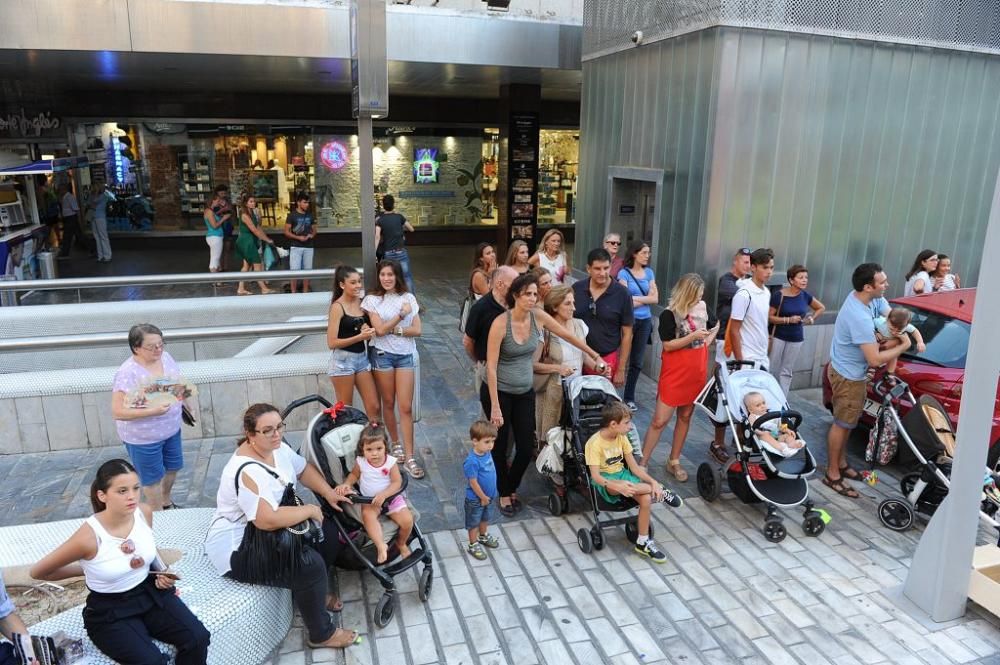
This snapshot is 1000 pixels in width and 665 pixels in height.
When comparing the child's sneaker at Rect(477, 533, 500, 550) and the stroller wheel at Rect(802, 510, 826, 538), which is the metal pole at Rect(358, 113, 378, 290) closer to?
the child's sneaker at Rect(477, 533, 500, 550)

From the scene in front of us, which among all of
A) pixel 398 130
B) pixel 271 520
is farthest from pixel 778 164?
A: pixel 398 130

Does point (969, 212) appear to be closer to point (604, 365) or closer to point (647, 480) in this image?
point (604, 365)

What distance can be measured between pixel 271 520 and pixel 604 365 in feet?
9.72

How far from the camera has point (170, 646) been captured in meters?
3.23

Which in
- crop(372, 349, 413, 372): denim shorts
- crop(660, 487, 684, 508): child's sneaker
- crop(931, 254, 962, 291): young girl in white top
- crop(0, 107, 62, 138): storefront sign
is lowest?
crop(660, 487, 684, 508): child's sneaker

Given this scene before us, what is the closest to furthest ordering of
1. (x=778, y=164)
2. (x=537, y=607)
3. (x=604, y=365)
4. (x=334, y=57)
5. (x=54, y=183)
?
(x=537, y=607)
(x=604, y=365)
(x=778, y=164)
(x=334, y=57)
(x=54, y=183)

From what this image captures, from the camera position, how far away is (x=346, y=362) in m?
5.57

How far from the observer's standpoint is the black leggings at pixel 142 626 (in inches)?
118

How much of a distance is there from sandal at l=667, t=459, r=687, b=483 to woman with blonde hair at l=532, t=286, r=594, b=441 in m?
1.17

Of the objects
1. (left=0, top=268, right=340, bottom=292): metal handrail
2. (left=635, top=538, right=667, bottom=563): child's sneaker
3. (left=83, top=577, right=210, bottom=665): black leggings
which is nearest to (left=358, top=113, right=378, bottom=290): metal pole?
(left=0, top=268, right=340, bottom=292): metal handrail

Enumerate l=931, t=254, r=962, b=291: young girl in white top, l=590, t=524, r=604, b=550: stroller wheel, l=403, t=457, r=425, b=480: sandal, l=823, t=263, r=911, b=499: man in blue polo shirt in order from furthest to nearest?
l=931, t=254, r=962, b=291: young girl in white top < l=403, t=457, r=425, b=480: sandal < l=823, t=263, r=911, b=499: man in blue polo shirt < l=590, t=524, r=604, b=550: stroller wheel

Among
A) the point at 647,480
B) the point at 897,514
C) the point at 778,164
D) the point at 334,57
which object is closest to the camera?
the point at 647,480

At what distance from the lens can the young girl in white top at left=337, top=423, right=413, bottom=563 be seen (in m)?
4.03

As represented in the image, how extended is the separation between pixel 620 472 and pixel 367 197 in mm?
2951
